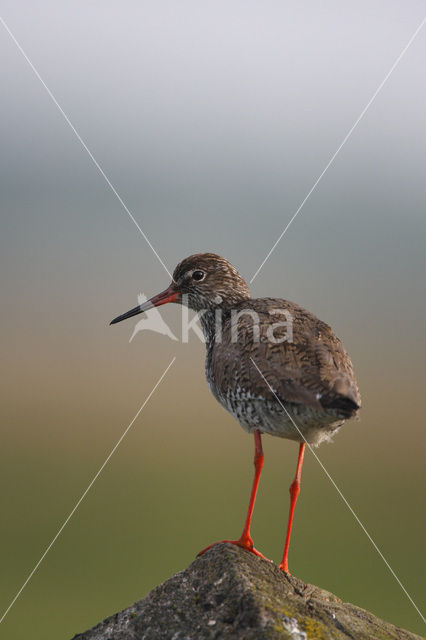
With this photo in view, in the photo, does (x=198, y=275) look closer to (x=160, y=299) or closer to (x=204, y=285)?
(x=204, y=285)

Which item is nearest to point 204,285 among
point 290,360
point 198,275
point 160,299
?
point 198,275

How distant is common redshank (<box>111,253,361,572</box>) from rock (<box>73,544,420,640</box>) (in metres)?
0.57

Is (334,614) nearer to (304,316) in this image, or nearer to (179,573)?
(179,573)

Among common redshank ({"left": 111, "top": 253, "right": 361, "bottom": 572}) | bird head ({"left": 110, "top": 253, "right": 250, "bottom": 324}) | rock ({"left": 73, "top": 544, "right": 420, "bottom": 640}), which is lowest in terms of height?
rock ({"left": 73, "top": 544, "right": 420, "bottom": 640})

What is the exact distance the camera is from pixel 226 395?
5.07 m

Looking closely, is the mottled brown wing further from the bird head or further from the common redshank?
the bird head

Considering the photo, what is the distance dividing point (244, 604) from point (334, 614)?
0.72m

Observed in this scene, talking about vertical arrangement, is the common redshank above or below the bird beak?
below

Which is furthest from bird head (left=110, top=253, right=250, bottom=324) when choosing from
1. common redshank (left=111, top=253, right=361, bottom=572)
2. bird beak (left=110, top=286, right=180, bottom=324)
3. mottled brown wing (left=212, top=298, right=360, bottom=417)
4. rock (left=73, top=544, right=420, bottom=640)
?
rock (left=73, top=544, right=420, bottom=640)

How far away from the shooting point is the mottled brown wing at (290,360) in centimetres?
425

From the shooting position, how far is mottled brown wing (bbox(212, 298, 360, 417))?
4250mm

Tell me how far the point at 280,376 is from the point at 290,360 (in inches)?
5.8

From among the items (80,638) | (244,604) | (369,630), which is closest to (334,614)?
(369,630)

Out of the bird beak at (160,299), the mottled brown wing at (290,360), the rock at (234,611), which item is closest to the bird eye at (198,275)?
the bird beak at (160,299)
